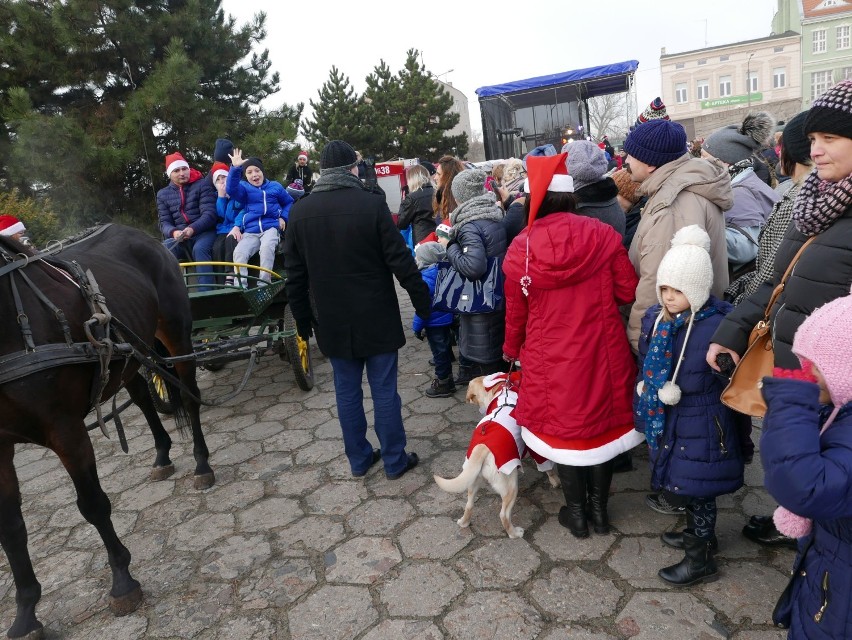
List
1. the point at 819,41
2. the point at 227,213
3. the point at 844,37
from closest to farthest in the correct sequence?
the point at 227,213 → the point at 844,37 → the point at 819,41

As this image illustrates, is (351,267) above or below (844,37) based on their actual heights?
below

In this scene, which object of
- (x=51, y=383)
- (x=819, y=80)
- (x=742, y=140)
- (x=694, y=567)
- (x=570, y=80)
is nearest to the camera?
(x=694, y=567)

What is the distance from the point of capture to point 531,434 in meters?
2.83

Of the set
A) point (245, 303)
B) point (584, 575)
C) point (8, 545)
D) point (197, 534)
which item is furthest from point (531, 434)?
point (245, 303)

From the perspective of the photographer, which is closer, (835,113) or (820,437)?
(820,437)

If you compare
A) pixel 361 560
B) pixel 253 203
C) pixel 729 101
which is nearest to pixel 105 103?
pixel 253 203

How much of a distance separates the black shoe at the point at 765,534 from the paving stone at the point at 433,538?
54.8 inches

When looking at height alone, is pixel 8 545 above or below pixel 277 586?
above

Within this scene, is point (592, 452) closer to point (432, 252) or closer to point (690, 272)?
point (690, 272)

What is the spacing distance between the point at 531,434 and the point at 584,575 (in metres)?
0.70

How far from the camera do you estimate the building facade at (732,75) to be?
191 feet

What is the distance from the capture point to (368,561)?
2.89m

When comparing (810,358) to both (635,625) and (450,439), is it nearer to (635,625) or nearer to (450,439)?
(635,625)

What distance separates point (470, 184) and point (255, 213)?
292 cm
